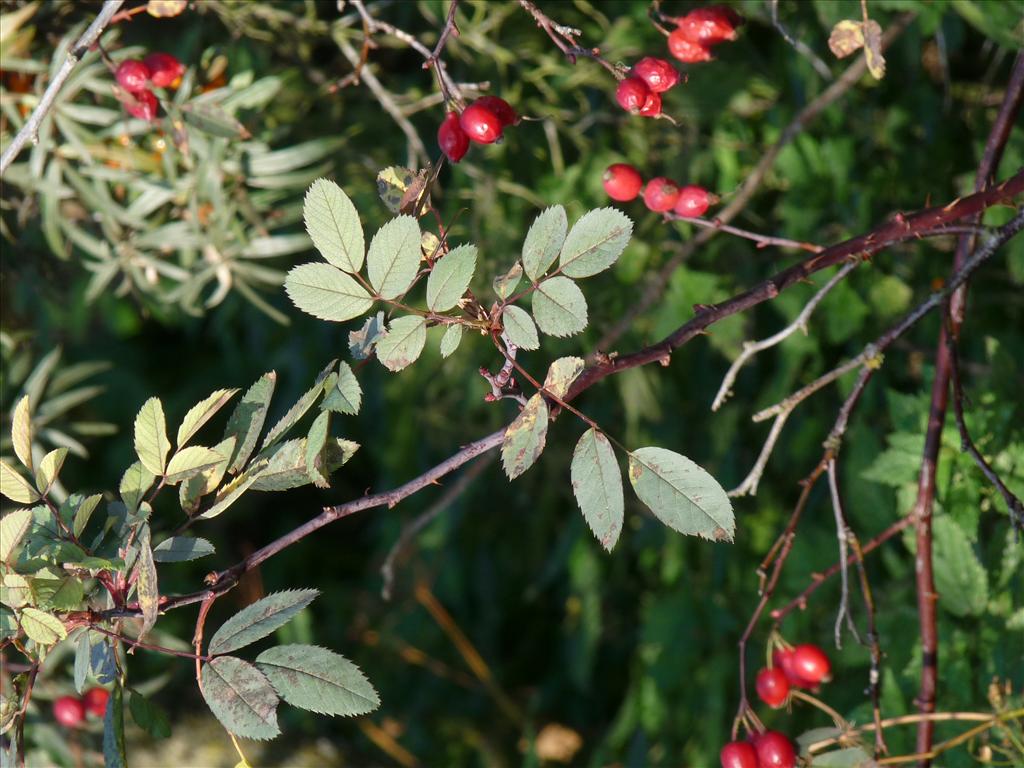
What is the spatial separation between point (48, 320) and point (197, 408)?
3.44 ft

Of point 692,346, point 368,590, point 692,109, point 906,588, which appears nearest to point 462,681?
point 368,590

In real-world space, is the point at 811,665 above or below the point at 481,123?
below

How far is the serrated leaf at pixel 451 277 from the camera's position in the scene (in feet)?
2.02

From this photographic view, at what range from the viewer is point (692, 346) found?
4.61ft

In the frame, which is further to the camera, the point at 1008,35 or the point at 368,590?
the point at 368,590

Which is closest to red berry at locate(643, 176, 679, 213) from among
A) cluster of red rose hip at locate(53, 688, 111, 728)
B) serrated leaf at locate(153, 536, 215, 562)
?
Answer: serrated leaf at locate(153, 536, 215, 562)

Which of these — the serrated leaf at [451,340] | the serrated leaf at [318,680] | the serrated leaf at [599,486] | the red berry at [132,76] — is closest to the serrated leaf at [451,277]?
the serrated leaf at [451,340]

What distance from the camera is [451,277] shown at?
2.04 feet

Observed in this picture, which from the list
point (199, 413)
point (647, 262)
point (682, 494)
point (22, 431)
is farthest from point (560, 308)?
point (647, 262)

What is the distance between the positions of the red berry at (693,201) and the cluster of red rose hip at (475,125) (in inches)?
7.3

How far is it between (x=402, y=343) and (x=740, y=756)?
42 centimetres

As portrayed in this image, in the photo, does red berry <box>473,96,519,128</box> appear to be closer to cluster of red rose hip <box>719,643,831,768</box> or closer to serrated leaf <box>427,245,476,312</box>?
serrated leaf <box>427,245,476,312</box>

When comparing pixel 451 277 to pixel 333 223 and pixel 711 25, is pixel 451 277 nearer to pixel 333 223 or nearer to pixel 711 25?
pixel 333 223

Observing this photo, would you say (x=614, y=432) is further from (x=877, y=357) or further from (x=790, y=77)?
(x=877, y=357)
